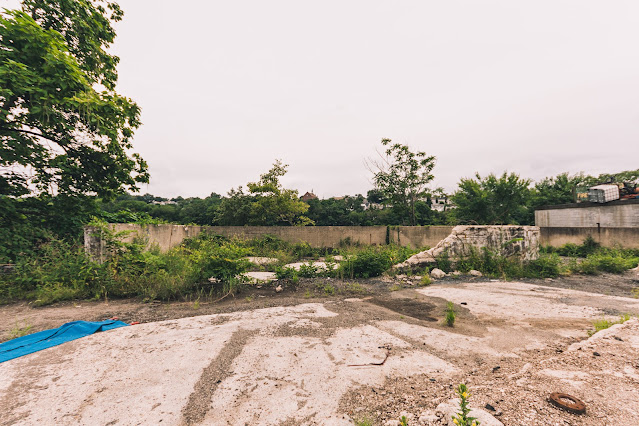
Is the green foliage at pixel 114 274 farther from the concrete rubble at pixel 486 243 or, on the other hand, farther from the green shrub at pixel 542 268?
the green shrub at pixel 542 268

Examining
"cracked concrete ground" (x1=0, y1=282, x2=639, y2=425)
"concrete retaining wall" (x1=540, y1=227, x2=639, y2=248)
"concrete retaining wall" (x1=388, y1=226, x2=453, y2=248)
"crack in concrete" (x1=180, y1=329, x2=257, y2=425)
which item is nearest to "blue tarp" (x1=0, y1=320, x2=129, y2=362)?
"cracked concrete ground" (x1=0, y1=282, x2=639, y2=425)

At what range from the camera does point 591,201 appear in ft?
50.9

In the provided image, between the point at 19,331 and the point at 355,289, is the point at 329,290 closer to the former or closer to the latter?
the point at 355,289

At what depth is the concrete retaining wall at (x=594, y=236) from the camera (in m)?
10.1

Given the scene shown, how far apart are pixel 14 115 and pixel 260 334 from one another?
6.09 meters

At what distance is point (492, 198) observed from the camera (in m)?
17.4

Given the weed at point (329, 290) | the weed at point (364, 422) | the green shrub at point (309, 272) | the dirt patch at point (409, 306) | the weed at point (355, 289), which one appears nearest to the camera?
the weed at point (364, 422)

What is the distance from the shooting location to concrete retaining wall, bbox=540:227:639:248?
10078 mm

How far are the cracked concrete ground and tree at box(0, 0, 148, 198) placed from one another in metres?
4.20

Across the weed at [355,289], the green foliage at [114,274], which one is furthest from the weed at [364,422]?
the green foliage at [114,274]

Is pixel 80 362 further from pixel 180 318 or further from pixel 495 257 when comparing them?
pixel 495 257

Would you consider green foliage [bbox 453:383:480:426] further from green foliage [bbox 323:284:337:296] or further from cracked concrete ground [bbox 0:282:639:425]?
green foliage [bbox 323:284:337:296]

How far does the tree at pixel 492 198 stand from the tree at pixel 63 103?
18.1 m

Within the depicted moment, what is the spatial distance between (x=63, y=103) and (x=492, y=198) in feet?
69.5
